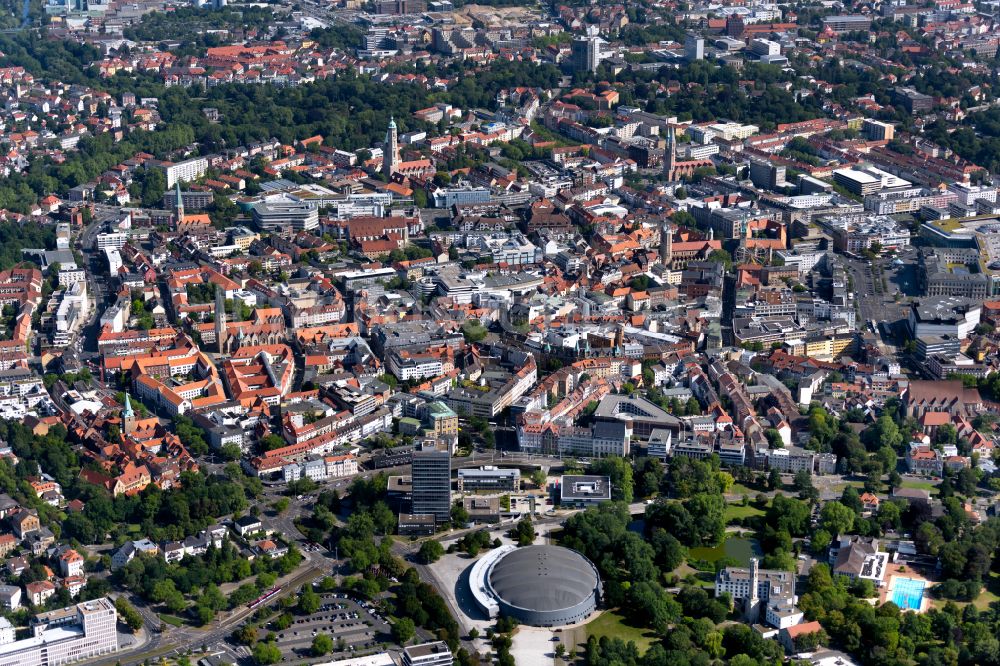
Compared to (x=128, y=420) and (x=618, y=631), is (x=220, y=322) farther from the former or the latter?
(x=618, y=631)

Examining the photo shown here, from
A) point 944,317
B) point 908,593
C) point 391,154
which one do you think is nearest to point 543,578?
point 908,593

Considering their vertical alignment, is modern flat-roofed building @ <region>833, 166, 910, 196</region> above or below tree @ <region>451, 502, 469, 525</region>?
above

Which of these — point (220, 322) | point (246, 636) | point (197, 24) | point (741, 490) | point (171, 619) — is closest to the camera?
point (246, 636)

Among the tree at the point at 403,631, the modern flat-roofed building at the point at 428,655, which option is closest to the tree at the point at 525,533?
the tree at the point at 403,631

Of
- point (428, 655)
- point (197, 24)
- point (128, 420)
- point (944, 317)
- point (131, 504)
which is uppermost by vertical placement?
point (197, 24)

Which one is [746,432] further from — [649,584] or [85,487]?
[85,487]

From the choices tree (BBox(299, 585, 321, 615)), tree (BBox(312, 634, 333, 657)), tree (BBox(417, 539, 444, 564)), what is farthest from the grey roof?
tree (BBox(312, 634, 333, 657))

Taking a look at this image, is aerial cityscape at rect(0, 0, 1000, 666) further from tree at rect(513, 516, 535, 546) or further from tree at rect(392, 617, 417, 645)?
tree at rect(513, 516, 535, 546)
